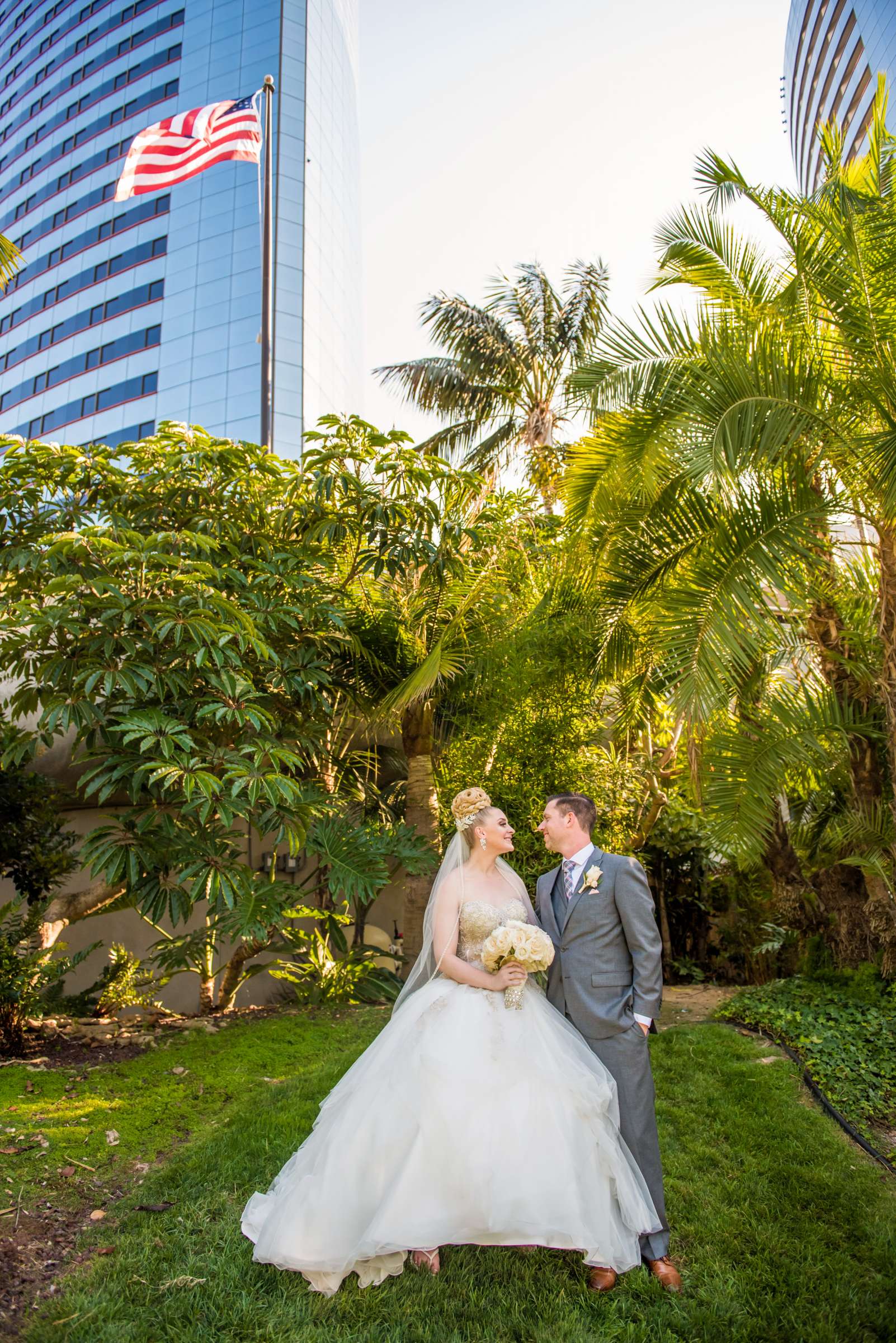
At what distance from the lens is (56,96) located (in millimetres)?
37250

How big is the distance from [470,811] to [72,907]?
4.71 meters

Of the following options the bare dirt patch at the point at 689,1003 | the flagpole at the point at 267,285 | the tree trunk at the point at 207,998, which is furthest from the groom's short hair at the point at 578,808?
the flagpole at the point at 267,285

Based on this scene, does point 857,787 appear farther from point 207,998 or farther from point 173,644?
point 207,998

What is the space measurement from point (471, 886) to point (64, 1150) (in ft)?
8.93

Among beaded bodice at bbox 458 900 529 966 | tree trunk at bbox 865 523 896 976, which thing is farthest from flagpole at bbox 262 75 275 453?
beaded bodice at bbox 458 900 529 966

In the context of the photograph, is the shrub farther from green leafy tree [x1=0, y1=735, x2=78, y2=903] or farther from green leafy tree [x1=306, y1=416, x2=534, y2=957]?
Answer: green leafy tree [x1=0, y1=735, x2=78, y2=903]

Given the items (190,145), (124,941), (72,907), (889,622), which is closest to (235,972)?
(72,907)

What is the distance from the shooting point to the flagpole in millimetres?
9102

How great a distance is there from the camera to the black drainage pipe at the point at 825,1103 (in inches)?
172

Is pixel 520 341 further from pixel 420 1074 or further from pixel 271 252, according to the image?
pixel 420 1074

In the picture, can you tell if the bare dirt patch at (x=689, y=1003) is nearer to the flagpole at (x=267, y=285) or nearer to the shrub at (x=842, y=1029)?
the shrub at (x=842, y=1029)

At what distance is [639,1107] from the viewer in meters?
3.35

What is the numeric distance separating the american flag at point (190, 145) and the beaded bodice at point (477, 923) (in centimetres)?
934

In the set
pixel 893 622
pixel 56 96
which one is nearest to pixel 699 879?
pixel 893 622
